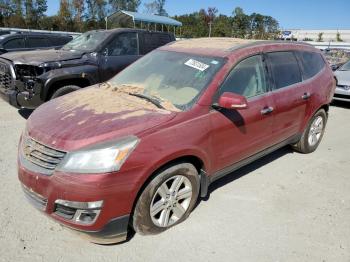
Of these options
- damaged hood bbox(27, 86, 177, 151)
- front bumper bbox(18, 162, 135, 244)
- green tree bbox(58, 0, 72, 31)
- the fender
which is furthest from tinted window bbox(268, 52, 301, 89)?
green tree bbox(58, 0, 72, 31)

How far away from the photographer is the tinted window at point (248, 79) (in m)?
3.86

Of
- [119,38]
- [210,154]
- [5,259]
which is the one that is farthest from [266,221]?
[119,38]

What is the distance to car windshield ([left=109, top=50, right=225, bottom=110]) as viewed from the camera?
369 centimetres

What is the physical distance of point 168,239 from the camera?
11.1ft

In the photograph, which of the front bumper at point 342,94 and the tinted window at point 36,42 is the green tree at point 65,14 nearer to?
the tinted window at point 36,42

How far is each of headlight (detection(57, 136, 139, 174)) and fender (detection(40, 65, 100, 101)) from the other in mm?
3901

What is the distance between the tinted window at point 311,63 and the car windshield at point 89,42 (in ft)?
14.0

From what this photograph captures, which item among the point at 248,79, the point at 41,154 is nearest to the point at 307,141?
the point at 248,79

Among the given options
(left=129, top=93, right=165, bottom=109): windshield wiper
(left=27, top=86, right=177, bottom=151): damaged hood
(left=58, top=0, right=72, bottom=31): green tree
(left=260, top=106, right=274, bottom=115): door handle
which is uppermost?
(left=58, top=0, right=72, bottom=31): green tree

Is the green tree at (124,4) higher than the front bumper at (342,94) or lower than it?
higher

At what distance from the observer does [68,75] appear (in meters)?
6.65

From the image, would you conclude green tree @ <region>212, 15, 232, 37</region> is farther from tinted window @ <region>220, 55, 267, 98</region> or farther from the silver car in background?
tinted window @ <region>220, 55, 267, 98</region>

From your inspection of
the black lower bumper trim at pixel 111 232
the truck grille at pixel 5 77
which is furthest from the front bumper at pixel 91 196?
the truck grille at pixel 5 77

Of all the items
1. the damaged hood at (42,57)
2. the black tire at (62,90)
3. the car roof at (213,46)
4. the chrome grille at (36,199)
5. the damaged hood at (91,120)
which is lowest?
the chrome grille at (36,199)
